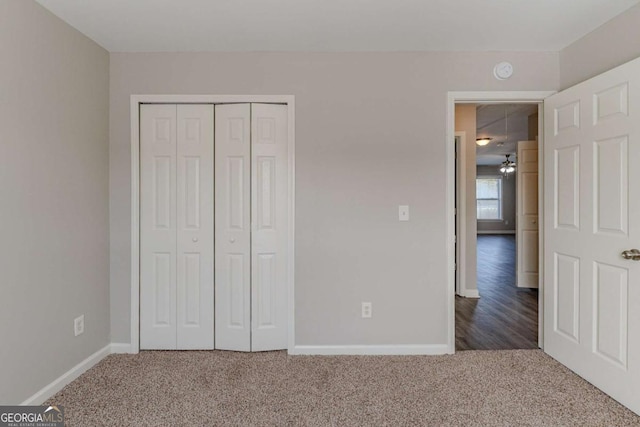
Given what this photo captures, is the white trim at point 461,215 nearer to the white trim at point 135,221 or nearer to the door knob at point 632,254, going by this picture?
the door knob at point 632,254

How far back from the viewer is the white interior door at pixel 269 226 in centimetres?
265

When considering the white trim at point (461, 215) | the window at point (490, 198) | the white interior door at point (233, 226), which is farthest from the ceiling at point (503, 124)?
the window at point (490, 198)

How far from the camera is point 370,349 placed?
264 centimetres

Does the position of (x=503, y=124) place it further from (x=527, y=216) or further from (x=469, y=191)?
(x=469, y=191)

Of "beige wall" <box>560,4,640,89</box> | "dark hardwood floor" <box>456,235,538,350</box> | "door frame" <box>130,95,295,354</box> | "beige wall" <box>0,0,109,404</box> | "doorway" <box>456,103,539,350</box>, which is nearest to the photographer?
"beige wall" <box>0,0,109,404</box>

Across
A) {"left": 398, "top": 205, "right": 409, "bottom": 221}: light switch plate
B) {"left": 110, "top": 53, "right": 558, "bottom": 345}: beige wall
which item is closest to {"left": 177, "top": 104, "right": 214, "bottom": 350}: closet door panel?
{"left": 110, "top": 53, "right": 558, "bottom": 345}: beige wall

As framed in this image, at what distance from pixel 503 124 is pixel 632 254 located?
15.1 ft

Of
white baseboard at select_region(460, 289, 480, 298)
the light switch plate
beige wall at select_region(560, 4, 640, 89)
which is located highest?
beige wall at select_region(560, 4, 640, 89)

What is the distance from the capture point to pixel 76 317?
2.29 m

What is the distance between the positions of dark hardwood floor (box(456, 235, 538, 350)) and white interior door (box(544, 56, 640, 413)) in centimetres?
42

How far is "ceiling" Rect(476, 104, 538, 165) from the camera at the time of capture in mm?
4797

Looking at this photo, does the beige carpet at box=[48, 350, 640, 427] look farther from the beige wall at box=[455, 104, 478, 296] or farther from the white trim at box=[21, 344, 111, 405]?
the beige wall at box=[455, 104, 478, 296]

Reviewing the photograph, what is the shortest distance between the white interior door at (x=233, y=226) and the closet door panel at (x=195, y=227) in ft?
0.21

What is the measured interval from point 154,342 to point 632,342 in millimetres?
3278
